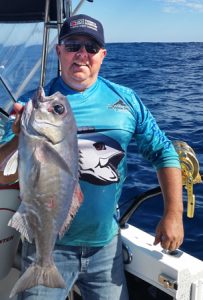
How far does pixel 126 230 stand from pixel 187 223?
91.1 inches

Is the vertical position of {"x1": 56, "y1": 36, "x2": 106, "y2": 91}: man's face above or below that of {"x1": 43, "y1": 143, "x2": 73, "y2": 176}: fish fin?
above

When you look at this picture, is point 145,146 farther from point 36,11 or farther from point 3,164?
point 36,11

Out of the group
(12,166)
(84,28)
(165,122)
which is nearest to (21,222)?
(12,166)

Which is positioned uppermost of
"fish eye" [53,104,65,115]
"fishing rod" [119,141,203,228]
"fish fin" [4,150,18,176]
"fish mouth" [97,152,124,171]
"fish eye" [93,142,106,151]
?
"fish eye" [53,104,65,115]

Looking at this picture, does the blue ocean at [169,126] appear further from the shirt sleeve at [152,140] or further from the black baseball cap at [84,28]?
the black baseball cap at [84,28]

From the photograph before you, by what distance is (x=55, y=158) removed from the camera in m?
2.23

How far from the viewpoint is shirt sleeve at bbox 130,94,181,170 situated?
10.1ft

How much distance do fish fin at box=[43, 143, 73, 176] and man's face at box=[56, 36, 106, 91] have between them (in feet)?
2.56

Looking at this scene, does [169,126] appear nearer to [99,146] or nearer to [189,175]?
[189,175]

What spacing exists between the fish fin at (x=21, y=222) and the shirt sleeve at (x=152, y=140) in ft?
3.41

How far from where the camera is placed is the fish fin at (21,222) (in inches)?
93.0

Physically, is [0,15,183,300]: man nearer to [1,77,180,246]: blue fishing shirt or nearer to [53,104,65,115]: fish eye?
[1,77,180,246]: blue fishing shirt

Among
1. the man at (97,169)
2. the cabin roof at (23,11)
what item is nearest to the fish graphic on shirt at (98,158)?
the man at (97,169)

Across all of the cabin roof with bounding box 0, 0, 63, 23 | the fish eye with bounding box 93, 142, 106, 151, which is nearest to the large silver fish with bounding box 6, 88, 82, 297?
the fish eye with bounding box 93, 142, 106, 151
